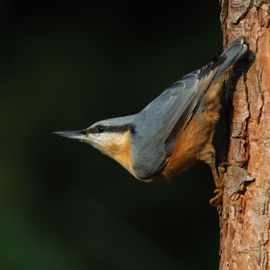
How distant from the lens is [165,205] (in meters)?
5.12

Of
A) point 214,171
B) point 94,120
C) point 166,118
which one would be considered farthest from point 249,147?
point 94,120

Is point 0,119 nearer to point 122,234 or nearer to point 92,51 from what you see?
point 92,51

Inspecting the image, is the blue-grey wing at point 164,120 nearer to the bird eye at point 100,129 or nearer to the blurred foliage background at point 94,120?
the bird eye at point 100,129

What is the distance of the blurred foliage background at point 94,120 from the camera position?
194 inches

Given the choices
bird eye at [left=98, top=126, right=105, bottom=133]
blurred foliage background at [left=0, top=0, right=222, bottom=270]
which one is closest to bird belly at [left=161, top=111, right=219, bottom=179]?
bird eye at [left=98, top=126, right=105, bottom=133]

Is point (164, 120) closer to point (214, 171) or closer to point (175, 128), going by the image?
point (175, 128)

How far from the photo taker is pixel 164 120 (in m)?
3.46

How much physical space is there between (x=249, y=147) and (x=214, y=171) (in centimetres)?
38

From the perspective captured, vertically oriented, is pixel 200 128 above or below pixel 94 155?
above

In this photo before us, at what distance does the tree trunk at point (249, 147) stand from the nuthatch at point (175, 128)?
0.54ft

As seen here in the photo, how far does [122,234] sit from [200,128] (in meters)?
1.75

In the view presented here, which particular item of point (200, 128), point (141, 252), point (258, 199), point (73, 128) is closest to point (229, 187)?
point (258, 199)

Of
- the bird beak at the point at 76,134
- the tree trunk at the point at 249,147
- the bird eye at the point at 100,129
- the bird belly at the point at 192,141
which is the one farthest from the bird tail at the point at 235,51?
the bird beak at the point at 76,134

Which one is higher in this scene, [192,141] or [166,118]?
[166,118]
